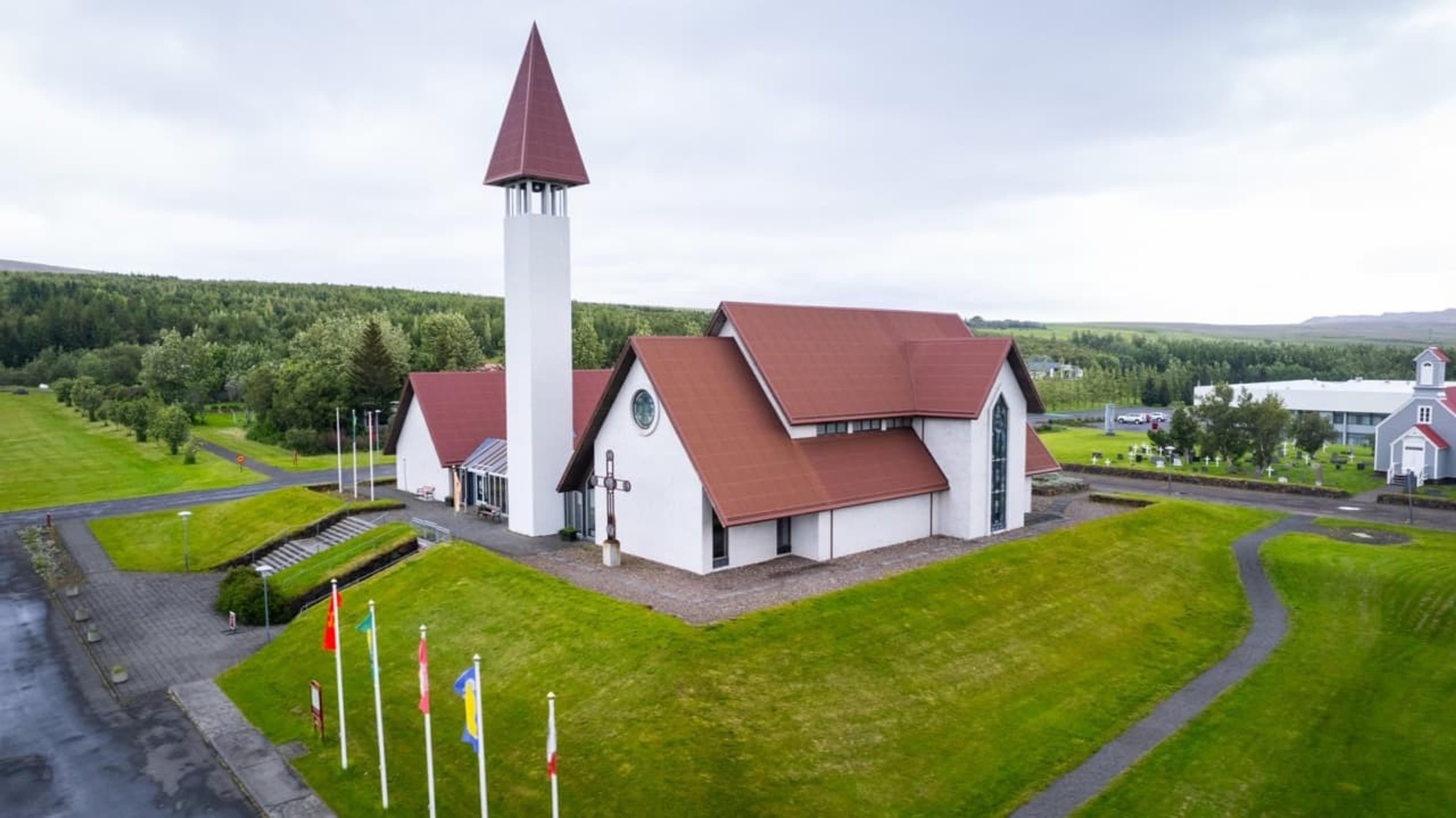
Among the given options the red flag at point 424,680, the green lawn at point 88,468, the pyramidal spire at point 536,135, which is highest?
the pyramidal spire at point 536,135

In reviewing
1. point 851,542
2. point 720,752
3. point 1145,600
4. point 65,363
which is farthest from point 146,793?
point 65,363

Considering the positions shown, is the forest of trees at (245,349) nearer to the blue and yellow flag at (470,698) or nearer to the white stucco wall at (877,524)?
the white stucco wall at (877,524)

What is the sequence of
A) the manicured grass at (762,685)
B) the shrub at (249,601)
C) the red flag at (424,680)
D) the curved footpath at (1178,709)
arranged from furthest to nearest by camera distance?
the shrub at (249,601), the manicured grass at (762,685), the curved footpath at (1178,709), the red flag at (424,680)

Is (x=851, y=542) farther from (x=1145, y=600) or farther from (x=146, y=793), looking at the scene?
(x=146, y=793)

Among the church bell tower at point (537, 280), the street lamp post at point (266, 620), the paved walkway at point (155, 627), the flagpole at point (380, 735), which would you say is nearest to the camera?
the flagpole at point (380, 735)

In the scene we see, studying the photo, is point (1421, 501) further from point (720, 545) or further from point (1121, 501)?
point (720, 545)

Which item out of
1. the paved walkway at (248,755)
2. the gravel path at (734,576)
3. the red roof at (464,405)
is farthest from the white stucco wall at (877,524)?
the paved walkway at (248,755)

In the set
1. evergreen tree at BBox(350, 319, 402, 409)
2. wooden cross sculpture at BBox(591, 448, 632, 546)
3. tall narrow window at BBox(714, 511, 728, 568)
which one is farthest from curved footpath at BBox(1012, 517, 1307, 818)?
evergreen tree at BBox(350, 319, 402, 409)

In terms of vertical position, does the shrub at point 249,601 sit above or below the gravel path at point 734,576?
below
